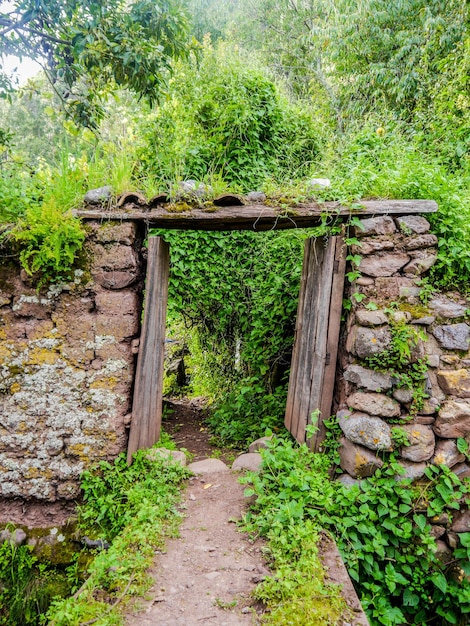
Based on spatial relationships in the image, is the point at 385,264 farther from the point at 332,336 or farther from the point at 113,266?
the point at 113,266

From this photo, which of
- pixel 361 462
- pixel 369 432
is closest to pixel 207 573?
pixel 361 462

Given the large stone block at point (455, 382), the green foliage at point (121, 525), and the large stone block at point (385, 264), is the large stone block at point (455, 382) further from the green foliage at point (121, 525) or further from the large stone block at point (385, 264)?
the green foliage at point (121, 525)

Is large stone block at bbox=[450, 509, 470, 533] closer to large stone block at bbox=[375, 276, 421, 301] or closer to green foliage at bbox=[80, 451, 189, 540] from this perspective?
large stone block at bbox=[375, 276, 421, 301]

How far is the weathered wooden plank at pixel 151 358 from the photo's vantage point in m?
3.83

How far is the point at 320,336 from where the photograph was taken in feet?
12.5

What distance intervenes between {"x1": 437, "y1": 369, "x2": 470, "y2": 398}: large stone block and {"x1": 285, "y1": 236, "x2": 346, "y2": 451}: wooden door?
89 centimetres

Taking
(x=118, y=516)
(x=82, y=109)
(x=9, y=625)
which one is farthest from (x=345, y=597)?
(x=82, y=109)

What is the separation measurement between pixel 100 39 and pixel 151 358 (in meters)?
3.66

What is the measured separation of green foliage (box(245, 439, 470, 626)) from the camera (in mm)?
3031

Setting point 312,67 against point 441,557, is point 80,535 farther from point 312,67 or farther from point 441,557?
point 312,67

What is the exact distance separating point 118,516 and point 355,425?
2117 mm

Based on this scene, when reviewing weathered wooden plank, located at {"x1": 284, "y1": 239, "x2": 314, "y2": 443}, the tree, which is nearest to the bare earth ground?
weathered wooden plank, located at {"x1": 284, "y1": 239, "x2": 314, "y2": 443}

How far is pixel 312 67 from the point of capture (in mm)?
9836

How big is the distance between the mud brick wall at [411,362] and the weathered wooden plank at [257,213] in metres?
0.12
